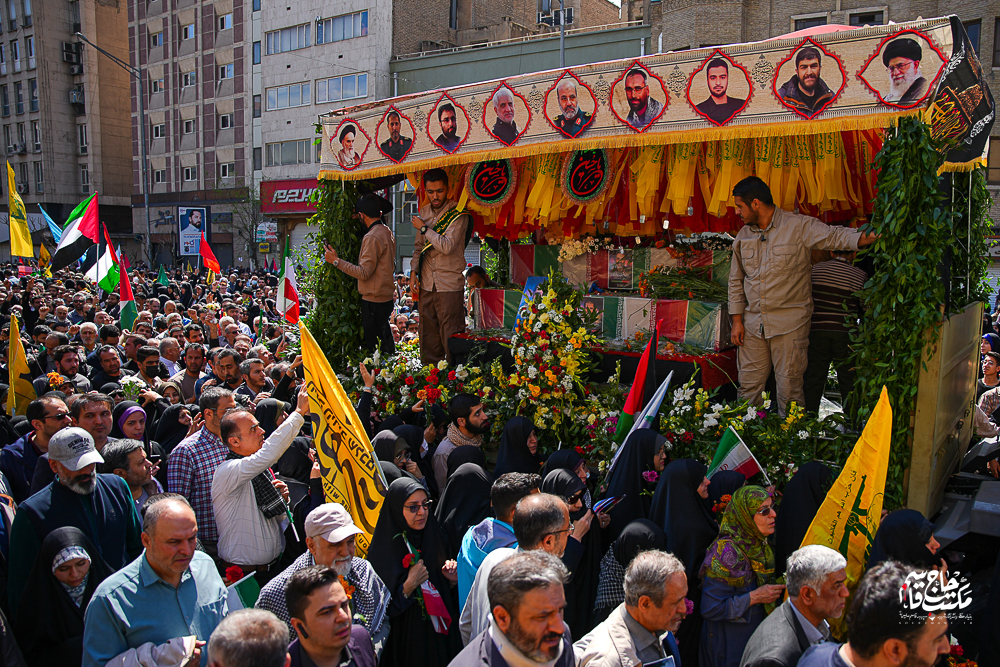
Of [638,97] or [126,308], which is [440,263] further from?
[126,308]

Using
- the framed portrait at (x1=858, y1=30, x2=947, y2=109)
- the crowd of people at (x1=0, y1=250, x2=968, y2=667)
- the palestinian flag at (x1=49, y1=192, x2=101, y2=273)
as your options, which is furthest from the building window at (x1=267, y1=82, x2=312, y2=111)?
the framed portrait at (x1=858, y1=30, x2=947, y2=109)

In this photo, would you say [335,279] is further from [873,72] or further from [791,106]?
[873,72]

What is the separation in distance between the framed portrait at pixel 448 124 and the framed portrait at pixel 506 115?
27cm

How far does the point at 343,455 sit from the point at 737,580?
2279mm

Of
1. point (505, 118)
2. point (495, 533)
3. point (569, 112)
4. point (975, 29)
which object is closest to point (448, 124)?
point (505, 118)

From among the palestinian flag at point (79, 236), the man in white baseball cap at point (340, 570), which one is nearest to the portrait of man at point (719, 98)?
the man in white baseball cap at point (340, 570)

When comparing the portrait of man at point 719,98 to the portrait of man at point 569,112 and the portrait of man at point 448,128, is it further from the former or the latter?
the portrait of man at point 448,128

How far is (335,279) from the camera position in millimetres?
8344

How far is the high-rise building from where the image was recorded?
4475 cm

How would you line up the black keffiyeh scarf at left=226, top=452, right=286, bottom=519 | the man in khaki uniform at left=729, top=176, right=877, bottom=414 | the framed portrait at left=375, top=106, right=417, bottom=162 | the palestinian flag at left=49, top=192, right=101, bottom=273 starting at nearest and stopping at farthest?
the black keffiyeh scarf at left=226, top=452, right=286, bottom=519
the man in khaki uniform at left=729, top=176, right=877, bottom=414
the framed portrait at left=375, top=106, right=417, bottom=162
the palestinian flag at left=49, top=192, right=101, bottom=273

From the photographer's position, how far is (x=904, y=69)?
15.0ft

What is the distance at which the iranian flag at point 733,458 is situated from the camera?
15.2ft

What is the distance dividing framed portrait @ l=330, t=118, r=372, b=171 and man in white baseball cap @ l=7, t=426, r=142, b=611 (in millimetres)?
4569

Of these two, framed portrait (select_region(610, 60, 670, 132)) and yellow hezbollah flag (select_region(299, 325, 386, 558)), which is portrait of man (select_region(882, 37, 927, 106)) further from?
yellow hezbollah flag (select_region(299, 325, 386, 558))
